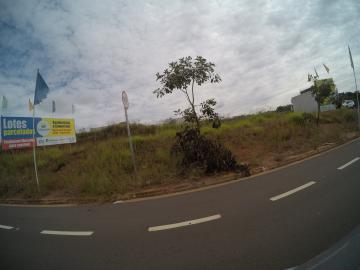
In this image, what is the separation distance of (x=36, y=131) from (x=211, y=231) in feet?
50.3

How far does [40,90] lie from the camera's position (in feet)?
27.9

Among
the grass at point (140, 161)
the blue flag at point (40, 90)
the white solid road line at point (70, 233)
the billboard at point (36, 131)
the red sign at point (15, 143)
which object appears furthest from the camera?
the billboard at point (36, 131)

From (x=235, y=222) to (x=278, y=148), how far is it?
791 cm

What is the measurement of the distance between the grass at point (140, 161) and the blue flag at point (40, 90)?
11.7 ft

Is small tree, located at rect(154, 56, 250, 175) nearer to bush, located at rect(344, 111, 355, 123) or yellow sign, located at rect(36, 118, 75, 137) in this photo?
yellow sign, located at rect(36, 118, 75, 137)

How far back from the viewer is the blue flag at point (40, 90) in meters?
8.41

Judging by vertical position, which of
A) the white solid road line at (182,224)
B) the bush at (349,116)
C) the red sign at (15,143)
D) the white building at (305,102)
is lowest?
the white solid road line at (182,224)

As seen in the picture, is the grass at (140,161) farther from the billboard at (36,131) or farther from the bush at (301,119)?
the billboard at (36,131)

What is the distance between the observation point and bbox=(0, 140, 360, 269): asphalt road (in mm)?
2357

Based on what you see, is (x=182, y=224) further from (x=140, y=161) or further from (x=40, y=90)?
(x=40, y=90)

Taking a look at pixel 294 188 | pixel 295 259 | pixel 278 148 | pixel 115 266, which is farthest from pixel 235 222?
pixel 278 148

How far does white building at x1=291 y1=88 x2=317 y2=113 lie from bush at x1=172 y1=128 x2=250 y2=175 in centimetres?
2827

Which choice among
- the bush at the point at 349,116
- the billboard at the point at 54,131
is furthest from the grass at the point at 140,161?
the bush at the point at 349,116

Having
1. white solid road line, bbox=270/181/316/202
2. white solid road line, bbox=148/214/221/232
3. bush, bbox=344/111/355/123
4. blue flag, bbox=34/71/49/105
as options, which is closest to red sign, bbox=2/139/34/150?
blue flag, bbox=34/71/49/105
